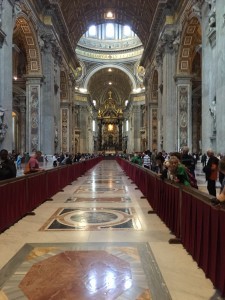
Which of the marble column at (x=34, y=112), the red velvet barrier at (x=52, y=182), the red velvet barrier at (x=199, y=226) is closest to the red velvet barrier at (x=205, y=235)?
the red velvet barrier at (x=199, y=226)

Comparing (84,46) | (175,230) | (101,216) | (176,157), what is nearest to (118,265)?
(175,230)

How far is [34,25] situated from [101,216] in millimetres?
14318

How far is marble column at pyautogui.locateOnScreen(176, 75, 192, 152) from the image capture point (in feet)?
60.9

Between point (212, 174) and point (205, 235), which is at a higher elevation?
point (212, 174)

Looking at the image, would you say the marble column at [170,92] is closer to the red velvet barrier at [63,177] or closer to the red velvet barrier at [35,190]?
the red velvet barrier at [63,177]

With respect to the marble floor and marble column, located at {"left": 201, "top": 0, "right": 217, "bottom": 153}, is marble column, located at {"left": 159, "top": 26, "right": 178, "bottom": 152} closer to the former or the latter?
marble column, located at {"left": 201, "top": 0, "right": 217, "bottom": 153}

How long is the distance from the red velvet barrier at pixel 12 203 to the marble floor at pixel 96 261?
16cm

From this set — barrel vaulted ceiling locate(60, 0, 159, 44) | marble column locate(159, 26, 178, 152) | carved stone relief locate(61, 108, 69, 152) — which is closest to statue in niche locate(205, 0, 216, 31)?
marble column locate(159, 26, 178, 152)

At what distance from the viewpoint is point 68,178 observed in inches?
510

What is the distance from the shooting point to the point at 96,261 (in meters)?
3.85

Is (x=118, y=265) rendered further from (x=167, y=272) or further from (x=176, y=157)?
(x=176, y=157)

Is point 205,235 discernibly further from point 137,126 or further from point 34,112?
point 137,126

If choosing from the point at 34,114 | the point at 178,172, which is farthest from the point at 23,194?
the point at 34,114

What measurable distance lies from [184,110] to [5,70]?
9.89 m
